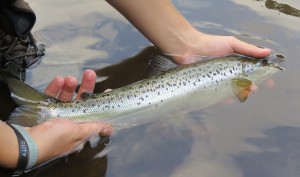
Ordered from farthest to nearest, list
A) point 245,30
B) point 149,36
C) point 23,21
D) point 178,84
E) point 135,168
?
point 245,30
point 149,36
point 23,21
point 178,84
point 135,168

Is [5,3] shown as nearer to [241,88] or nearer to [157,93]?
[157,93]

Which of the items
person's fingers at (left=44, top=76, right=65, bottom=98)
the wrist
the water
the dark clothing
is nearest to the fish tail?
person's fingers at (left=44, top=76, right=65, bottom=98)

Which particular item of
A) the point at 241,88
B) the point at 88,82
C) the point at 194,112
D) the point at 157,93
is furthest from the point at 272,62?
the point at 88,82

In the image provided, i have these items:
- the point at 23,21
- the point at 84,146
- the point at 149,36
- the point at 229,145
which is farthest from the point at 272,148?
the point at 23,21

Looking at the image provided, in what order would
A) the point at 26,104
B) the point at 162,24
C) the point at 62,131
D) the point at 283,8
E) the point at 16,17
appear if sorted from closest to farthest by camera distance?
1. the point at 62,131
2. the point at 26,104
3. the point at 16,17
4. the point at 162,24
5. the point at 283,8

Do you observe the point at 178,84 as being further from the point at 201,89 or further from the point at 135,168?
the point at 135,168

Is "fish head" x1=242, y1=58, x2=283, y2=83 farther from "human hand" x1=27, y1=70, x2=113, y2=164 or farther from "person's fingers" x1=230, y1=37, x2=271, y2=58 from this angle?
"human hand" x1=27, y1=70, x2=113, y2=164
